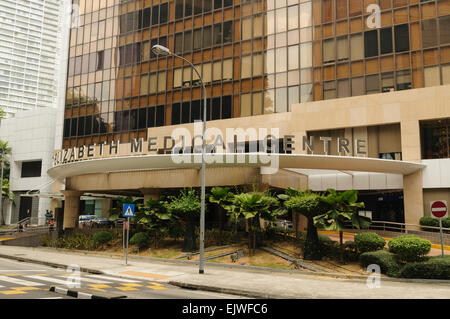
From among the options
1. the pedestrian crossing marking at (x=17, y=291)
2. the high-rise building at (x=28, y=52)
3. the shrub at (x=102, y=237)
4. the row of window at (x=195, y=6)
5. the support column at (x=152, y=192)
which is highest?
the high-rise building at (x=28, y=52)

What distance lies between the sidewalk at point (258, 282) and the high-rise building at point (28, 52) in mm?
167146

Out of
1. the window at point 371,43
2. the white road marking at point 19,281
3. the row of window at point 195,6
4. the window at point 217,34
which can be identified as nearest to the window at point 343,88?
the window at point 371,43

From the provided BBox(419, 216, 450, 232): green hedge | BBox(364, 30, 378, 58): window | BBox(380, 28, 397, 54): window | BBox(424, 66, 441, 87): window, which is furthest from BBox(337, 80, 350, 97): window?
BBox(419, 216, 450, 232): green hedge

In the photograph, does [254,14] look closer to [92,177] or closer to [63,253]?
[92,177]

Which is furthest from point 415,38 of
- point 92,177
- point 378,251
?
point 92,177

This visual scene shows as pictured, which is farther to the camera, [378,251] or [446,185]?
[446,185]

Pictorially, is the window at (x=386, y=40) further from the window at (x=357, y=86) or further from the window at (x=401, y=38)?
the window at (x=357, y=86)

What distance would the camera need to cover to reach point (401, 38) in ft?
117

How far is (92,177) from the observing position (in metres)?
31.3

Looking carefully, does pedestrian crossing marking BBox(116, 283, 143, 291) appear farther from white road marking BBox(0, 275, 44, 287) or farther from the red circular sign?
the red circular sign

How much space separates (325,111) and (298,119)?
247 centimetres

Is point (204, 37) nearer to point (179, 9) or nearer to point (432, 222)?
point (179, 9)

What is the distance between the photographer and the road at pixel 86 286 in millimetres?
12273

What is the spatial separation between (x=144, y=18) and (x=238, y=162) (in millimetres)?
33889
